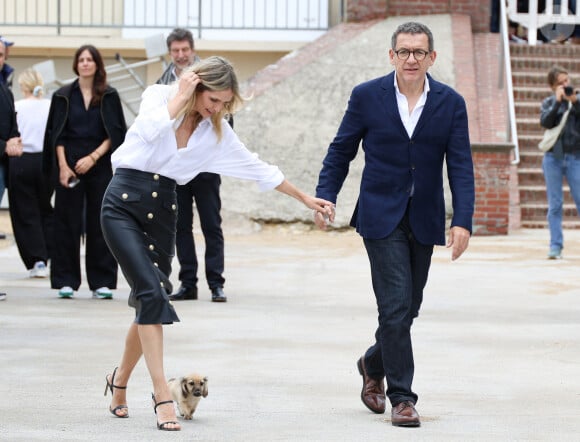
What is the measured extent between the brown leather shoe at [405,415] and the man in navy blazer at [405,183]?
0.01m

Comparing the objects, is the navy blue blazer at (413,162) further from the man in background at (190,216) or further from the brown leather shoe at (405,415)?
the man in background at (190,216)

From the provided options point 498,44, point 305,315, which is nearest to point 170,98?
point 305,315

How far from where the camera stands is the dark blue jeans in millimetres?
6254

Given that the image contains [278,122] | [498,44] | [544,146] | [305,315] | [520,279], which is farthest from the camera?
[498,44]

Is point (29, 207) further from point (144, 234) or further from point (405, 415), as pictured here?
point (405, 415)

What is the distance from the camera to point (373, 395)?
655 centimetres

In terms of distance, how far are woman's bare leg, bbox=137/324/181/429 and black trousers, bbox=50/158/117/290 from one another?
4633mm

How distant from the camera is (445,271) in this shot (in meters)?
13.1

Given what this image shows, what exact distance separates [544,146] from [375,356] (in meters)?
7.76

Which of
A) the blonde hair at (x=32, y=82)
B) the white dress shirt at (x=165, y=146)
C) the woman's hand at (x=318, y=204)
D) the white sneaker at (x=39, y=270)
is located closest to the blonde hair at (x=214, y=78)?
the white dress shirt at (x=165, y=146)

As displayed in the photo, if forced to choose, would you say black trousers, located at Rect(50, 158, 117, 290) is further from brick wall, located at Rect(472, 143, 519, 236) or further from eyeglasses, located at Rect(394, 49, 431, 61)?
brick wall, located at Rect(472, 143, 519, 236)

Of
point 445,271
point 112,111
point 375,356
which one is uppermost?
point 112,111

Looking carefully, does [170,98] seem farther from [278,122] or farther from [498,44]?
[498,44]

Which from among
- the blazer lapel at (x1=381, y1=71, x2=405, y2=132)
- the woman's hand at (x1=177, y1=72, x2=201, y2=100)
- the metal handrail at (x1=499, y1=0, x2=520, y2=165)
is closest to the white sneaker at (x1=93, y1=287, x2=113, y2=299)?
the blazer lapel at (x1=381, y1=71, x2=405, y2=132)
